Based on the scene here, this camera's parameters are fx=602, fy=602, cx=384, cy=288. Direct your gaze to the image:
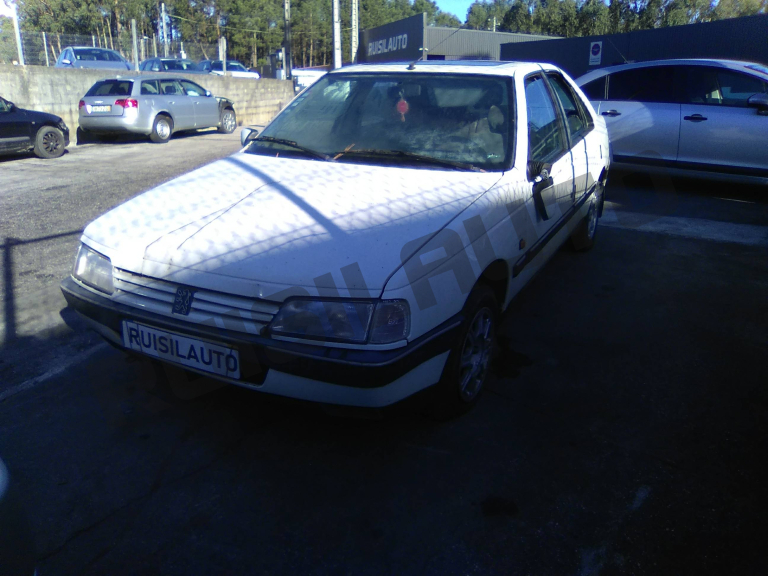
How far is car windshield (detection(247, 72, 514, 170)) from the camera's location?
3.18m

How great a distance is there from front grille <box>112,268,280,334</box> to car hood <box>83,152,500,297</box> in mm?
39

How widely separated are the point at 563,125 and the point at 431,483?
275cm

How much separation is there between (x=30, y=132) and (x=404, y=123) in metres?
9.80

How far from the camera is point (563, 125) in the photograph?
13.5 ft

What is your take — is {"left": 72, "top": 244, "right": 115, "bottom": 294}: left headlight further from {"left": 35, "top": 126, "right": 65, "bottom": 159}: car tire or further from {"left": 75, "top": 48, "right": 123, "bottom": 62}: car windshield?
{"left": 75, "top": 48, "right": 123, "bottom": 62}: car windshield

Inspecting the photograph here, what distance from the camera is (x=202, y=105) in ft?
49.7

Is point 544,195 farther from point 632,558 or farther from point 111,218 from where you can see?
point 111,218

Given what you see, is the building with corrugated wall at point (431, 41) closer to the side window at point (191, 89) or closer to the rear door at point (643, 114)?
the side window at point (191, 89)

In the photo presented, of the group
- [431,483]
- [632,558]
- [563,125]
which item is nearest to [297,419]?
[431,483]

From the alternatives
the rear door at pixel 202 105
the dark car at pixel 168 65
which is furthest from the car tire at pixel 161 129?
the dark car at pixel 168 65

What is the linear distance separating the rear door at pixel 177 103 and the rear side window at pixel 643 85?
994 cm

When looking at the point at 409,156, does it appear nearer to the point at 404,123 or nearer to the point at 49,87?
the point at 404,123

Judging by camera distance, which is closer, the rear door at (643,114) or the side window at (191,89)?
the rear door at (643,114)

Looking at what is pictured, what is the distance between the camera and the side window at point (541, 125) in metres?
3.41
